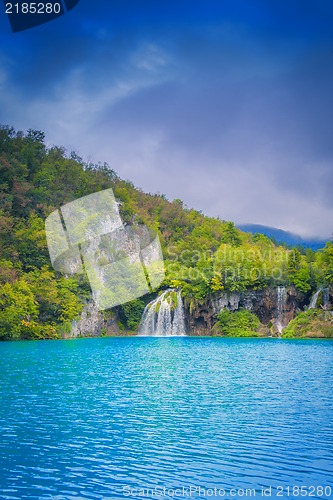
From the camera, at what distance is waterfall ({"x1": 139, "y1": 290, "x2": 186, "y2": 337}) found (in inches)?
2469

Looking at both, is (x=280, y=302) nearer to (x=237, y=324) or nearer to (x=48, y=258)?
(x=237, y=324)

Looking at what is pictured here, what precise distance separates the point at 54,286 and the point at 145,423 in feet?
137

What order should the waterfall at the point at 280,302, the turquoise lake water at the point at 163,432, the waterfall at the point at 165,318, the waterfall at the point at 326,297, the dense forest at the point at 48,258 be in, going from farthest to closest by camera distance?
the waterfall at the point at 165,318, the waterfall at the point at 280,302, the waterfall at the point at 326,297, the dense forest at the point at 48,258, the turquoise lake water at the point at 163,432

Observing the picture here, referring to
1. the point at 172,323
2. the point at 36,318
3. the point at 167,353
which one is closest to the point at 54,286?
the point at 36,318

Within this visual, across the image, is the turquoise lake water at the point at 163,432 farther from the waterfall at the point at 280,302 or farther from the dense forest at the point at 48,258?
the waterfall at the point at 280,302

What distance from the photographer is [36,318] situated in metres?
52.4

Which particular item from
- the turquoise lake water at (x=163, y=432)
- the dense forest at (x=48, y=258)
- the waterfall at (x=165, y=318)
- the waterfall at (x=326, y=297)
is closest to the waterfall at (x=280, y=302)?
the dense forest at (x=48, y=258)

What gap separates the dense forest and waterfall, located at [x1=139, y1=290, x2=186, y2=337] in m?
1.54

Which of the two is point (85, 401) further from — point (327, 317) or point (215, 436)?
point (327, 317)

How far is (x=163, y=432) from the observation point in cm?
1286

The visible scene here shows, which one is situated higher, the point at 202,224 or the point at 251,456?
the point at 202,224

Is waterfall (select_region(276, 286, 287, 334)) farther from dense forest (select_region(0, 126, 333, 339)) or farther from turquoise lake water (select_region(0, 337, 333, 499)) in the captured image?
turquoise lake water (select_region(0, 337, 333, 499))

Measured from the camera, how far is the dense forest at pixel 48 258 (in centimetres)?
5194

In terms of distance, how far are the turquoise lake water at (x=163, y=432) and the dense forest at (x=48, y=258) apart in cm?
2921
